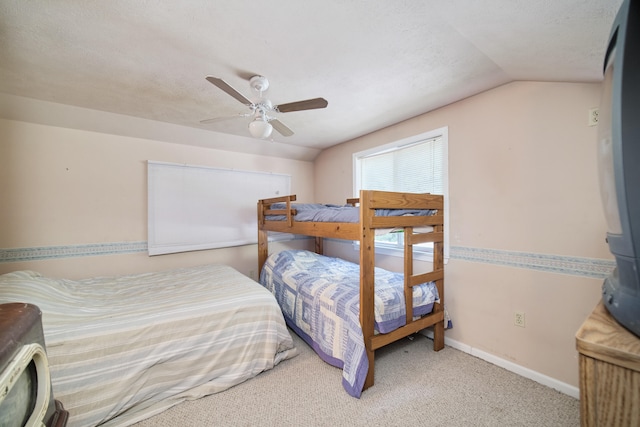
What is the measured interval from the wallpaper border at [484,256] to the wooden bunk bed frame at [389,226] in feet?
1.03

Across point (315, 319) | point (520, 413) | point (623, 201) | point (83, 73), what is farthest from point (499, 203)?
point (83, 73)

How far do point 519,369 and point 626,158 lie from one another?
216cm

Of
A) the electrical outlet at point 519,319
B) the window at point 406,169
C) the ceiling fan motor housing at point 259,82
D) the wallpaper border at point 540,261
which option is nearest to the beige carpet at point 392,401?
the electrical outlet at point 519,319

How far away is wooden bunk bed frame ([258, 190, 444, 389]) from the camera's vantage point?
5.70 ft

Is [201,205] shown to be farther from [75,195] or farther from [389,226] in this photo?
[389,226]

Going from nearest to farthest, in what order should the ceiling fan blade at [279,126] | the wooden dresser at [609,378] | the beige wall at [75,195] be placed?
the wooden dresser at [609,378], the ceiling fan blade at [279,126], the beige wall at [75,195]

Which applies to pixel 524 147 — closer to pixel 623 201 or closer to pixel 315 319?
pixel 623 201

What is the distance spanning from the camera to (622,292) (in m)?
0.52

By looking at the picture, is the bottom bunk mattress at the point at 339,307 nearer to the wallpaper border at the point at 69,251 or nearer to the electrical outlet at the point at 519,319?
the electrical outlet at the point at 519,319

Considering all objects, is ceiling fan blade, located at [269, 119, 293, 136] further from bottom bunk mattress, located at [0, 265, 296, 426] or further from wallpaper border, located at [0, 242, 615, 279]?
wallpaper border, located at [0, 242, 615, 279]

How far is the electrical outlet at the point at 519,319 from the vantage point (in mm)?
1892

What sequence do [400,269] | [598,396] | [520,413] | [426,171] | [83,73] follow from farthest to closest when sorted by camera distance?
[400,269], [426,171], [83,73], [520,413], [598,396]

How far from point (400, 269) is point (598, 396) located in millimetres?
2424

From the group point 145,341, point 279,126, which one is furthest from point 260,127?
point 145,341
